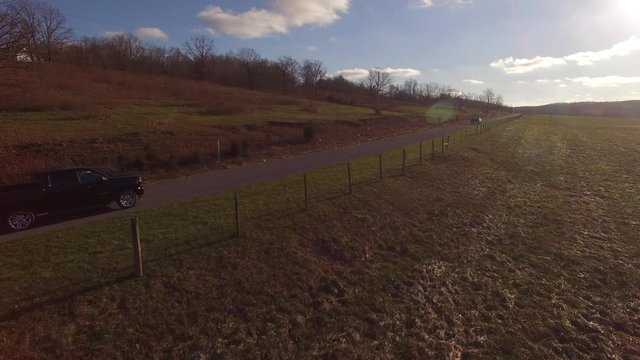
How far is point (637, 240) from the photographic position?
14734 millimetres

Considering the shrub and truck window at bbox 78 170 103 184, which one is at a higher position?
the shrub

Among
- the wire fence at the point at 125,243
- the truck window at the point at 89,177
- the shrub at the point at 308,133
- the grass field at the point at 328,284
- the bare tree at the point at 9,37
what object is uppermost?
the bare tree at the point at 9,37

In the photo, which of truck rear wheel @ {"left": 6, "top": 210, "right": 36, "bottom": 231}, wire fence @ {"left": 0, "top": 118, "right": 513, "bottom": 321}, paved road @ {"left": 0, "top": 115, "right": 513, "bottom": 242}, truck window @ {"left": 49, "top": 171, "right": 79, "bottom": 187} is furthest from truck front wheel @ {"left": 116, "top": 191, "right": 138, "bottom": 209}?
truck rear wheel @ {"left": 6, "top": 210, "right": 36, "bottom": 231}

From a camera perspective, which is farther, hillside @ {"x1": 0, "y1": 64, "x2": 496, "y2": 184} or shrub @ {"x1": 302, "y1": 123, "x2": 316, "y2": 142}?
shrub @ {"x1": 302, "y1": 123, "x2": 316, "y2": 142}

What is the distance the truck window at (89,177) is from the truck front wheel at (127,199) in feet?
2.90

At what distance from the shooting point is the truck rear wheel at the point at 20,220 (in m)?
12.9

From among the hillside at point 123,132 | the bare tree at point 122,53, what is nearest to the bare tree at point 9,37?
the hillside at point 123,132

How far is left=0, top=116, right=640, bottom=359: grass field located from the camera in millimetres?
7391

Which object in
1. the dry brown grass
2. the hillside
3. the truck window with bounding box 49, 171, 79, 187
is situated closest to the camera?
the truck window with bounding box 49, 171, 79, 187

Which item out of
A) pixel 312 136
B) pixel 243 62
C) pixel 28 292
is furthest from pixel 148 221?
pixel 243 62

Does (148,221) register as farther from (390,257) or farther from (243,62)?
(243,62)

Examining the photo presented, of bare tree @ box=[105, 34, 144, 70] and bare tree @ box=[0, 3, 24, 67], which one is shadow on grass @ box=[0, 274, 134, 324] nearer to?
bare tree @ box=[0, 3, 24, 67]

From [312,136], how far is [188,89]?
41.7m

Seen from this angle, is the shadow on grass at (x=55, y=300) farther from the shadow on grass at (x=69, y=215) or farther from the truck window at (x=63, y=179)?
the truck window at (x=63, y=179)
